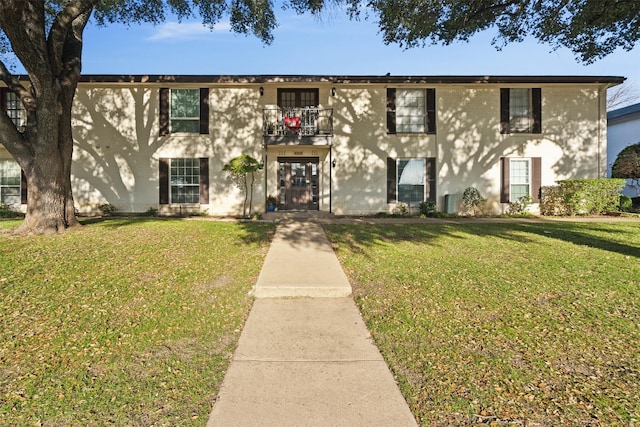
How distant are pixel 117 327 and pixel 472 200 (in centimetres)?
1355

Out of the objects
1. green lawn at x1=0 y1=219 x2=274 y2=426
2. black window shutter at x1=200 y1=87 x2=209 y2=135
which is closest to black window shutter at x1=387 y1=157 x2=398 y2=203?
black window shutter at x1=200 y1=87 x2=209 y2=135

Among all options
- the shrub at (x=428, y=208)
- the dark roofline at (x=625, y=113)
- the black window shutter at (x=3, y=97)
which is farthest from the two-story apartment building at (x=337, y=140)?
the dark roofline at (x=625, y=113)

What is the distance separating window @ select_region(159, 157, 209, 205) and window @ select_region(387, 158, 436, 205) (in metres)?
7.60

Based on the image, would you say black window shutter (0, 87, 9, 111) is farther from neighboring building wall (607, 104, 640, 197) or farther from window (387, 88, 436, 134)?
neighboring building wall (607, 104, 640, 197)

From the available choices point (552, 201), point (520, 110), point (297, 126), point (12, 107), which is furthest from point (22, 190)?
A: point (552, 201)

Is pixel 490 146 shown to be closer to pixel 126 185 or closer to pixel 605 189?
Result: pixel 605 189

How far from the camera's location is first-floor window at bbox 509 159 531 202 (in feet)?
47.7

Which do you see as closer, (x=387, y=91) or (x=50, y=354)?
(x=50, y=354)

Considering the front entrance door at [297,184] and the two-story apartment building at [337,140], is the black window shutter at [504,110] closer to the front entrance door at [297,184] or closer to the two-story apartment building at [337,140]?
the two-story apartment building at [337,140]

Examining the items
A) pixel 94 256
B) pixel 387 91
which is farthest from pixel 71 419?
pixel 387 91

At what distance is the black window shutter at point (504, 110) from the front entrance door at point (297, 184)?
7.93 metres

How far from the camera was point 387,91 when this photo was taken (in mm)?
14328

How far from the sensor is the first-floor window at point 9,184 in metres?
14.1

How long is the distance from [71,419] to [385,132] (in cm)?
1369
